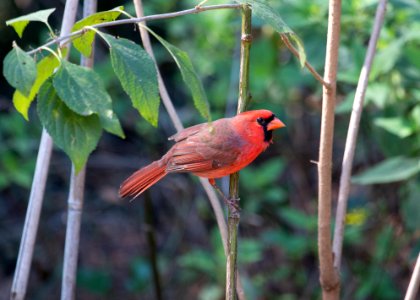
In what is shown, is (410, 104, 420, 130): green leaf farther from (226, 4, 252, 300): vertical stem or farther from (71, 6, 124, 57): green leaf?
(71, 6, 124, 57): green leaf

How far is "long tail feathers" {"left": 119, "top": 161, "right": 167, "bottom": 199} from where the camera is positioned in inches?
81.9

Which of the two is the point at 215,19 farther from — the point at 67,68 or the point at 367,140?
the point at 67,68

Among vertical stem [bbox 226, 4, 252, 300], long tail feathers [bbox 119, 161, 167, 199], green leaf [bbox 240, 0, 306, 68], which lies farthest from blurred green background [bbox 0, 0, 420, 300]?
green leaf [bbox 240, 0, 306, 68]

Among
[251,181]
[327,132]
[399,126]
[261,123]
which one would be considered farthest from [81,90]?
[251,181]

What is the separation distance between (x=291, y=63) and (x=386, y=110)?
97cm

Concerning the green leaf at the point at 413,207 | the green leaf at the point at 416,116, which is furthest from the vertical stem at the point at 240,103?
the green leaf at the point at 413,207

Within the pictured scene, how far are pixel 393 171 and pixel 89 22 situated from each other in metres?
1.76

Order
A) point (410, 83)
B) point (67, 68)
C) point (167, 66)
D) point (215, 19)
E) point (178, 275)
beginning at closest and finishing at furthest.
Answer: point (67, 68) → point (410, 83) → point (215, 19) → point (178, 275) → point (167, 66)

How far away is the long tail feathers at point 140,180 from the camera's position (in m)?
2.08

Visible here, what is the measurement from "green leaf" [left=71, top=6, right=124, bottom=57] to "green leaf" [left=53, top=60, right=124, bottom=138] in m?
0.08

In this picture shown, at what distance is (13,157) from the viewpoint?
3.88m

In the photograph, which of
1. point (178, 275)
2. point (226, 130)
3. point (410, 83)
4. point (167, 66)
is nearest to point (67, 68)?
point (226, 130)

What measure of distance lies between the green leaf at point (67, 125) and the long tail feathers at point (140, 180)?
1.93 ft

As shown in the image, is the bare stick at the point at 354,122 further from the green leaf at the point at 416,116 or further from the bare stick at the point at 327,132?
the green leaf at the point at 416,116
